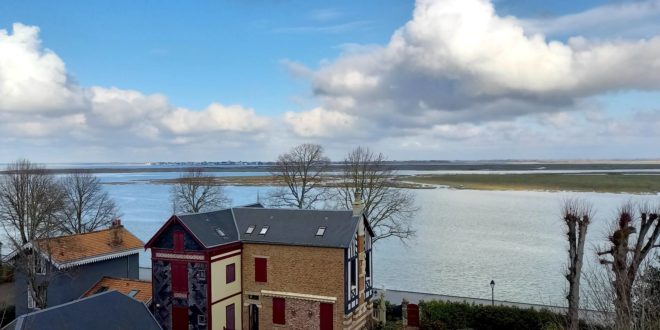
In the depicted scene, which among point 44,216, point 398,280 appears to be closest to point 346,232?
point 398,280

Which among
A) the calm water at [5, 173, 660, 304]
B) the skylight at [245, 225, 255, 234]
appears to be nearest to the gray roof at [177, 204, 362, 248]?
the skylight at [245, 225, 255, 234]

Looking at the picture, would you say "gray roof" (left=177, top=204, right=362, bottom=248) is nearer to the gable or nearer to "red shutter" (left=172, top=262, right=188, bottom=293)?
the gable

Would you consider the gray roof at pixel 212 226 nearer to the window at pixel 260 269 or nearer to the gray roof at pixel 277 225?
the gray roof at pixel 277 225

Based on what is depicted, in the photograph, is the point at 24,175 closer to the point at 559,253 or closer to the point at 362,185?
the point at 362,185

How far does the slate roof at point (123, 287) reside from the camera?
2460 centimetres

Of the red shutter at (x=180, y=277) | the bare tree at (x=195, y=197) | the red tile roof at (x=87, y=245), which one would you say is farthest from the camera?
the bare tree at (x=195, y=197)

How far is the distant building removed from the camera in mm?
25000

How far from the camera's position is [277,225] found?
24.9 m

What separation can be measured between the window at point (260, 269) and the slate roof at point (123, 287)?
5486 mm

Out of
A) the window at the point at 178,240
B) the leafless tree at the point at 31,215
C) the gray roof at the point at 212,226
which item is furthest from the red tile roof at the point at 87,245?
the gray roof at the point at 212,226

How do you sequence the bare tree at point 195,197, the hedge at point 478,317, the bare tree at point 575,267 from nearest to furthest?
the bare tree at point 575,267
the hedge at point 478,317
the bare tree at point 195,197

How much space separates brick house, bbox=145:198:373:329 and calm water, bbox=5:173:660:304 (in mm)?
10792

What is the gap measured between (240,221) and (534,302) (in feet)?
60.3

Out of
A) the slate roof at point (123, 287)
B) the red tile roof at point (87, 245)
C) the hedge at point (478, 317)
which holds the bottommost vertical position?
the hedge at point (478, 317)
